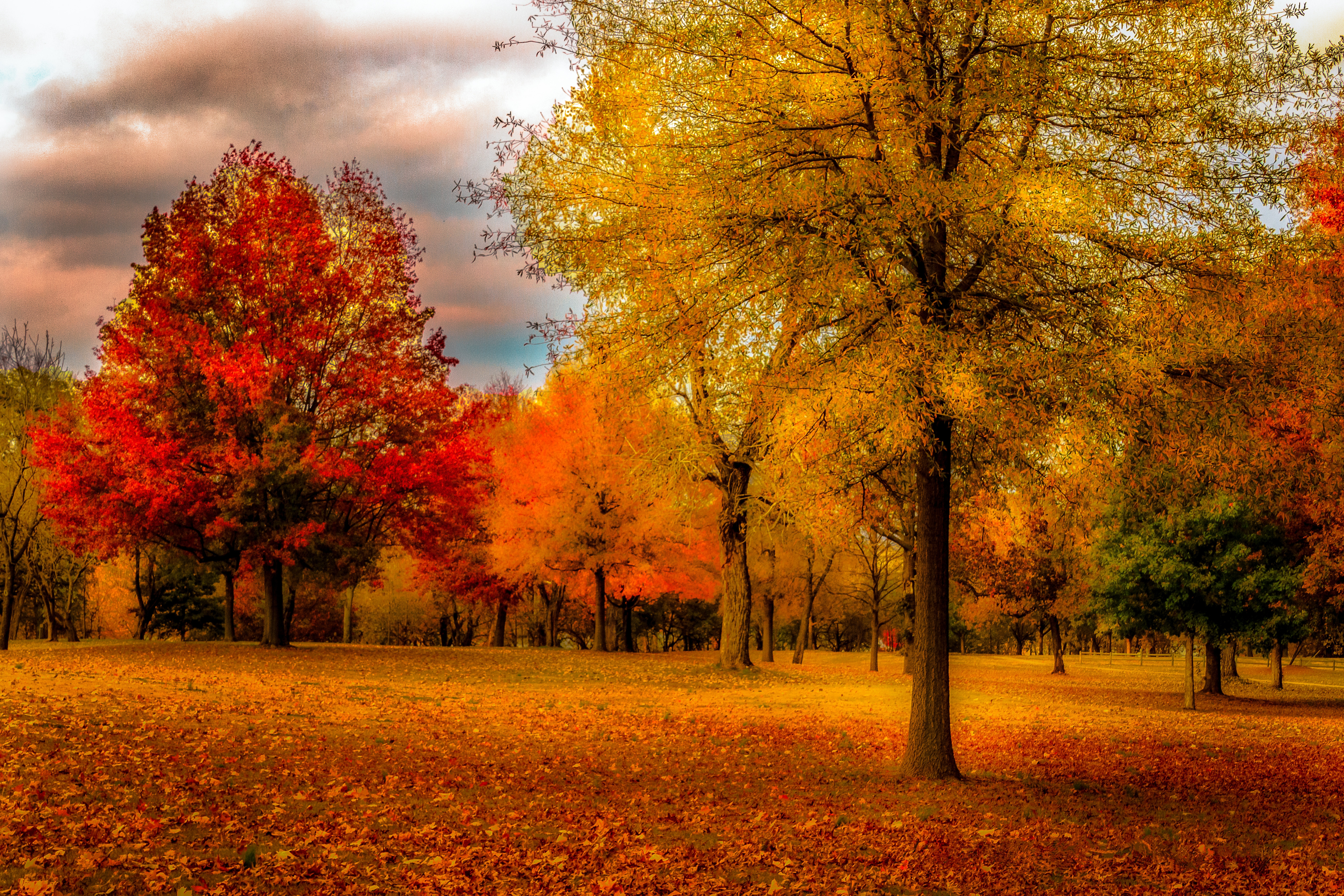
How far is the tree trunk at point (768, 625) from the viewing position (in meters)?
45.7

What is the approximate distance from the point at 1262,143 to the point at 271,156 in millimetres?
23450

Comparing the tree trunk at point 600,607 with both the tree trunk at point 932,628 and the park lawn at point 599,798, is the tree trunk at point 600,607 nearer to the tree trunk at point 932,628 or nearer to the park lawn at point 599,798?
the park lawn at point 599,798

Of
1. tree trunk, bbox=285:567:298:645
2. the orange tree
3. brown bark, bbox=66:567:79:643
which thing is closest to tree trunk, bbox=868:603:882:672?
the orange tree

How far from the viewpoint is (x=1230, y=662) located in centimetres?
3941

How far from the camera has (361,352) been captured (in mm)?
25672

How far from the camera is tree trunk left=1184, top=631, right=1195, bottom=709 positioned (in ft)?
83.4

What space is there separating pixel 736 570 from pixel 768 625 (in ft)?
70.2

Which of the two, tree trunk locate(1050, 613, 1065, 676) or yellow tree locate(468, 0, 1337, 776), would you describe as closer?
yellow tree locate(468, 0, 1337, 776)

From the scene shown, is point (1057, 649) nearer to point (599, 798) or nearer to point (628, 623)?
point (628, 623)

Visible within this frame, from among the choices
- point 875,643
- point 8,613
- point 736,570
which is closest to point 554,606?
point 875,643

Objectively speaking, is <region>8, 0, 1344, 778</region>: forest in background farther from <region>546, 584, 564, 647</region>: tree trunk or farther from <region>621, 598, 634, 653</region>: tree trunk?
<region>546, 584, 564, 647</region>: tree trunk

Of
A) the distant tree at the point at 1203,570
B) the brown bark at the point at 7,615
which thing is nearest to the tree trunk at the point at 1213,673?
the distant tree at the point at 1203,570

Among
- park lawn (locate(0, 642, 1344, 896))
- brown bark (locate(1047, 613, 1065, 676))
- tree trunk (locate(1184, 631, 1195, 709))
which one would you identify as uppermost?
park lawn (locate(0, 642, 1344, 896))

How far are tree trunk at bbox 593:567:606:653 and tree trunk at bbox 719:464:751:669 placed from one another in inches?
349
